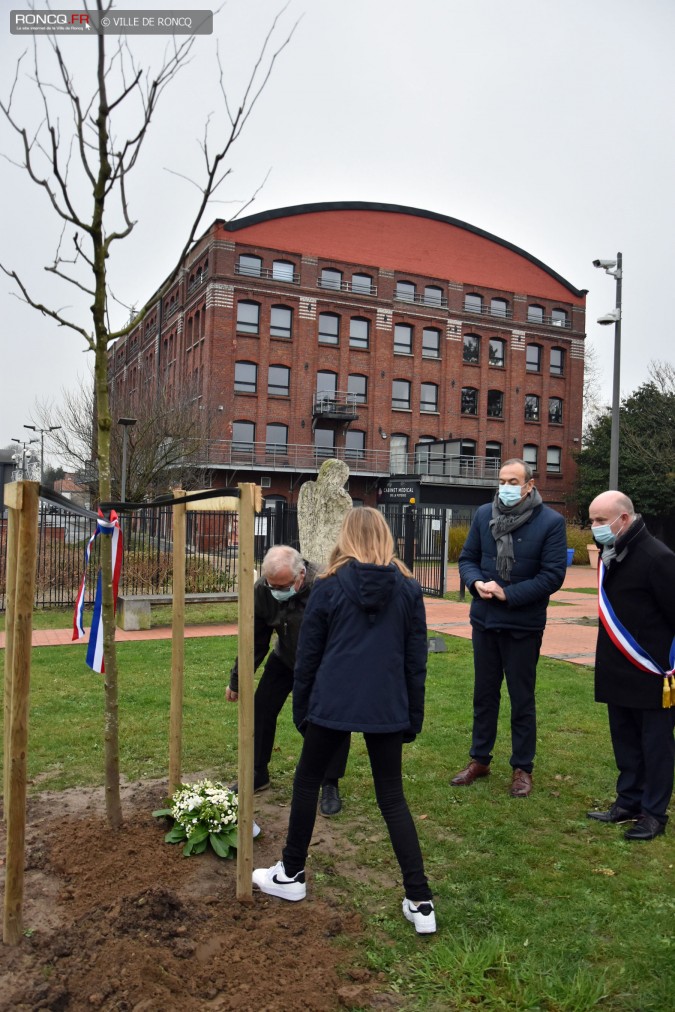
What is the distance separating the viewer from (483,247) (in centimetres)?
4441

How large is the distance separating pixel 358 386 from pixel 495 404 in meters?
8.74

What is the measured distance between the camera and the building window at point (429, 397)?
4184cm

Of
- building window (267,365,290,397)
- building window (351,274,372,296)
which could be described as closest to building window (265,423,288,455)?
building window (267,365,290,397)

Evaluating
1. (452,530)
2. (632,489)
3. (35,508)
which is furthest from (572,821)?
(632,489)

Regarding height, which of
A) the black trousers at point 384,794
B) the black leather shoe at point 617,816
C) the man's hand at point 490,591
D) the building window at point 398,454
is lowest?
the black leather shoe at point 617,816

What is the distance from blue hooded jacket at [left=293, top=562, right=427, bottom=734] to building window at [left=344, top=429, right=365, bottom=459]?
36743 mm

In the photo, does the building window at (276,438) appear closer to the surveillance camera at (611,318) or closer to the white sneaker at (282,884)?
the surveillance camera at (611,318)

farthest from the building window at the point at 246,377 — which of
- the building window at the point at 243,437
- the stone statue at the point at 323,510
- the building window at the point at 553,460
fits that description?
the stone statue at the point at 323,510

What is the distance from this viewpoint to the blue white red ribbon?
4.22 metres

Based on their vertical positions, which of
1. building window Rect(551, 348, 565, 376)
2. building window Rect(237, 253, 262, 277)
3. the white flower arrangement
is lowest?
the white flower arrangement

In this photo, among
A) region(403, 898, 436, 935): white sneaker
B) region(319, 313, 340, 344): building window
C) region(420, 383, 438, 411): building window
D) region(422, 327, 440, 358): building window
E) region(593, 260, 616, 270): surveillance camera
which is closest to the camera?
region(403, 898, 436, 935): white sneaker

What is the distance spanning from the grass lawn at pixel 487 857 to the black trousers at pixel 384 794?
263 millimetres

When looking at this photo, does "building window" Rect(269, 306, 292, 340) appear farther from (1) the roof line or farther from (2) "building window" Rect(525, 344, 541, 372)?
(2) "building window" Rect(525, 344, 541, 372)

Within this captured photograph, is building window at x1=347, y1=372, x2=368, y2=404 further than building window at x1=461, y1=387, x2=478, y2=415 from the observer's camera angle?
No
